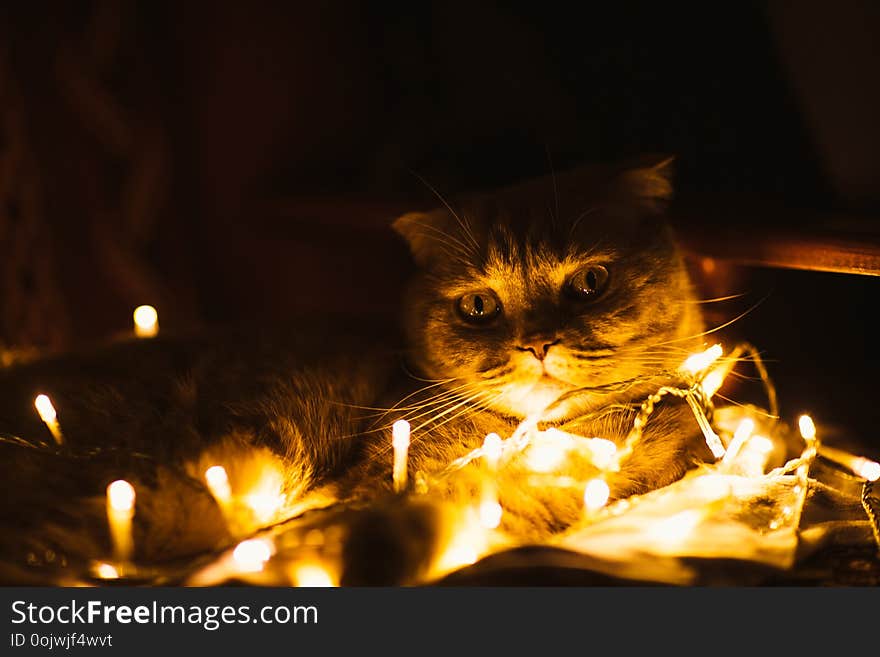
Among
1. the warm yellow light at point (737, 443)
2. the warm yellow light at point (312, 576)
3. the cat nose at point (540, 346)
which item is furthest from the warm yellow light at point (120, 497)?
the warm yellow light at point (737, 443)

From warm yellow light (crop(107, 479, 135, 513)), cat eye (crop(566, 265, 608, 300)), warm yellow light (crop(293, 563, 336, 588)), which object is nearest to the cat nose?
cat eye (crop(566, 265, 608, 300))

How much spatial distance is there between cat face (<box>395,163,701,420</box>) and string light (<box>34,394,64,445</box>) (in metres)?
0.65

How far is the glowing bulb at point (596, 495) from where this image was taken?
1265mm

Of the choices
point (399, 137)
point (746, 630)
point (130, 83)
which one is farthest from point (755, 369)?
point (130, 83)

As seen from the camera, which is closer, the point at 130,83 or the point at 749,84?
the point at 749,84

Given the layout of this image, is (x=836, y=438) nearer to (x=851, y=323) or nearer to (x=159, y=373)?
(x=851, y=323)

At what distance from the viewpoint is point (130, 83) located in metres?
2.28

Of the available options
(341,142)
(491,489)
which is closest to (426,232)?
(491,489)

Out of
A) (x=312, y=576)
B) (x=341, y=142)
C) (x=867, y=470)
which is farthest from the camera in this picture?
(x=341, y=142)

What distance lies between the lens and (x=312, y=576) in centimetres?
113

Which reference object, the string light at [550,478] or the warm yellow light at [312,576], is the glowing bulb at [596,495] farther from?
the warm yellow light at [312,576]

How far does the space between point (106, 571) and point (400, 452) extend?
0.47 metres

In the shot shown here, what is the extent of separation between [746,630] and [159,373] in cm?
100

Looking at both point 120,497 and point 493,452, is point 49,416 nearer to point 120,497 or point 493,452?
point 120,497
